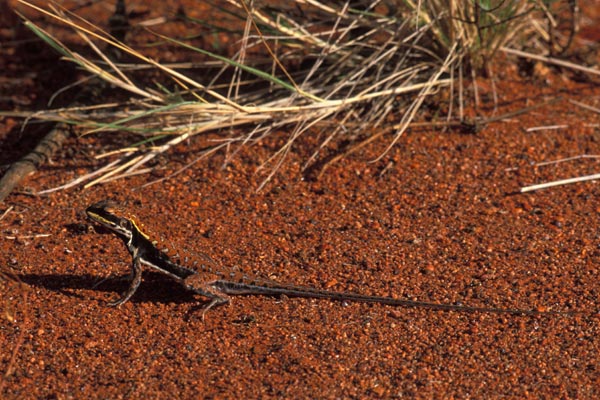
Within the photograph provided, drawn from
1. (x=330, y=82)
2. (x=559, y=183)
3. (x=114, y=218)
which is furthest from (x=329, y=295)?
(x=330, y=82)

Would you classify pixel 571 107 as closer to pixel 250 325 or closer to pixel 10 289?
pixel 250 325

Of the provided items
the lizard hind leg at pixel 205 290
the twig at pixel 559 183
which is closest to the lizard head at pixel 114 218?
the lizard hind leg at pixel 205 290

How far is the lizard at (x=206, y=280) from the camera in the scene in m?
4.57

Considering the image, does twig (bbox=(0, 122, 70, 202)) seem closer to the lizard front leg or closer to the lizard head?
the lizard head

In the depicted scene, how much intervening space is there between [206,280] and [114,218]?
59cm

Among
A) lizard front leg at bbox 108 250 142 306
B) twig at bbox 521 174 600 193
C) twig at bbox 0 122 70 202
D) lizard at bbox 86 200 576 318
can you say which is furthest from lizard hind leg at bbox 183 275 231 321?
twig at bbox 521 174 600 193

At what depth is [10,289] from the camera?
15.4 feet

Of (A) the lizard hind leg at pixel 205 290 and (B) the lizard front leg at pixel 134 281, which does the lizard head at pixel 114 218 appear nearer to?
(B) the lizard front leg at pixel 134 281

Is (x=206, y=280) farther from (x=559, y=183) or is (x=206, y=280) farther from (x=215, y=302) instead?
(x=559, y=183)

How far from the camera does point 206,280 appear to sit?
181 inches

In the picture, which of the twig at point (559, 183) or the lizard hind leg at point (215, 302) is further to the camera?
the twig at point (559, 183)

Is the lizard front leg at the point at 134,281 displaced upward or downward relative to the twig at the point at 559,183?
downward

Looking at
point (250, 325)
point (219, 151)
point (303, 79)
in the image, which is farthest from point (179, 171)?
point (250, 325)

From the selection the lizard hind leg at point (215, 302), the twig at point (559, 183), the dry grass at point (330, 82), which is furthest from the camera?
the dry grass at point (330, 82)
